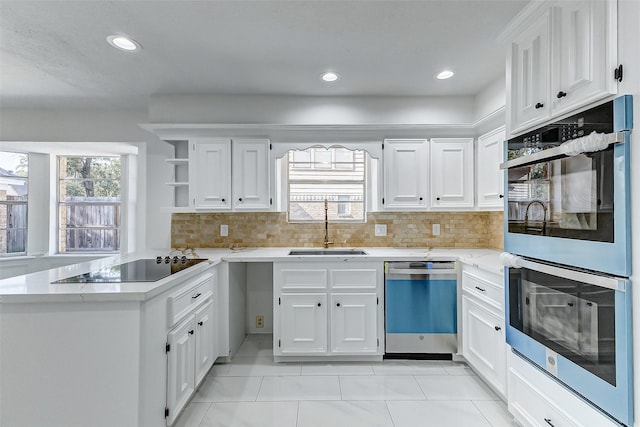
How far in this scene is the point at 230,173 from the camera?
9.57 ft

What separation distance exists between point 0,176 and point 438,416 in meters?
4.96

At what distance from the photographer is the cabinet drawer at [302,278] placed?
2.62m

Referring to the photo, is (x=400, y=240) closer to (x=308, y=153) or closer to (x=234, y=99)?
(x=308, y=153)

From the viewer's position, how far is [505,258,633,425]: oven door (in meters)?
1.14

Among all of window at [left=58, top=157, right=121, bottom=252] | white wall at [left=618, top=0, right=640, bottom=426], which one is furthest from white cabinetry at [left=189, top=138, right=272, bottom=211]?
white wall at [left=618, top=0, right=640, bottom=426]

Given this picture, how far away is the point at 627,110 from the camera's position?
112cm

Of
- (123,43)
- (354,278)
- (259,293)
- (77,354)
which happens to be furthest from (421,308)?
(123,43)

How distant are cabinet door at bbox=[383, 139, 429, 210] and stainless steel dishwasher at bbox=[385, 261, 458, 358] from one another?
69cm

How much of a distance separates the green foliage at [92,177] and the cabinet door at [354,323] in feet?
10.2

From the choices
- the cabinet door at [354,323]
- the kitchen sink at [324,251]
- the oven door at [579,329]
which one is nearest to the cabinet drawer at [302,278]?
the cabinet door at [354,323]

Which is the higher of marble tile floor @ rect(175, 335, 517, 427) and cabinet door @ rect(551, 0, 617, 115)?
cabinet door @ rect(551, 0, 617, 115)

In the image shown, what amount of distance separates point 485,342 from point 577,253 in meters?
1.20

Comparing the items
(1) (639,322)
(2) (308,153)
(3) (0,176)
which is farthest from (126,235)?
(1) (639,322)

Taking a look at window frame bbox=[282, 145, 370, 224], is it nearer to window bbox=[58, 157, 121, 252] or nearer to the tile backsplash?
A: the tile backsplash
